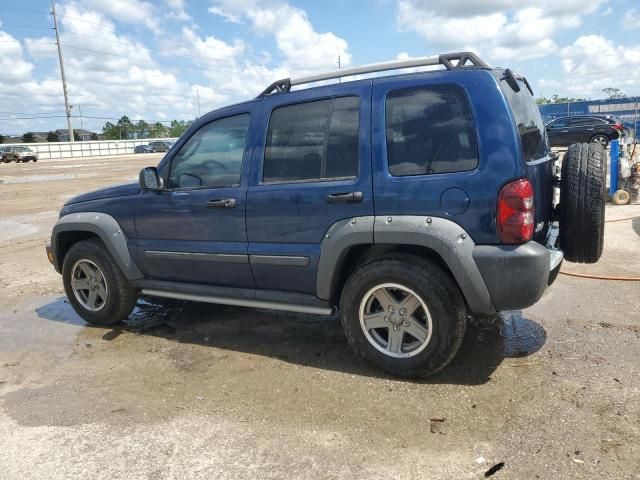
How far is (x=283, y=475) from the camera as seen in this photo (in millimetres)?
2645

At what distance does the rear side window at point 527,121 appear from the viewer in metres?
3.31

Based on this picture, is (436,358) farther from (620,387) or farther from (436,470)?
(620,387)

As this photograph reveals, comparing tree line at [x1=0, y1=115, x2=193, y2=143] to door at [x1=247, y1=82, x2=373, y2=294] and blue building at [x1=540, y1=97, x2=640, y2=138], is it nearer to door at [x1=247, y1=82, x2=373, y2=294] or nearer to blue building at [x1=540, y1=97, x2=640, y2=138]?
blue building at [x1=540, y1=97, x2=640, y2=138]

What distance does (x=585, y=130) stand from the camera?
21.6m

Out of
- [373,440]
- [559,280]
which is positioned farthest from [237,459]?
[559,280]

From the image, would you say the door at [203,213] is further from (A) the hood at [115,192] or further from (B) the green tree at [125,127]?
(B) the green tree at [125,127]

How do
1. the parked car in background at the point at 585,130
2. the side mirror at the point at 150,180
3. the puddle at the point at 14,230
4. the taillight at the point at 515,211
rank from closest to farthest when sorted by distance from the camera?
the taillight at the point at 515,211 < the side mirror at the point at 150,180 < the puddle at the point at 14,230 < the parked car in background at the point at 585,130

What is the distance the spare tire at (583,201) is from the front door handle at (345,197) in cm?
144

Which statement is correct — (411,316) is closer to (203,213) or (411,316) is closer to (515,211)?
(515,211)

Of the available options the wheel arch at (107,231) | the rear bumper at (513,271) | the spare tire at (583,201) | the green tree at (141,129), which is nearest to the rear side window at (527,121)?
the spare tire at (583,201)

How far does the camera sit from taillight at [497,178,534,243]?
10.2 feet

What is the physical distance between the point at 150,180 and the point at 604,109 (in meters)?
31.6

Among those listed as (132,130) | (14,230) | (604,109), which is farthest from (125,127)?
(14,230)

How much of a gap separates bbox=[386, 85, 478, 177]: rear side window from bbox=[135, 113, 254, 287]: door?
3.97 ft
